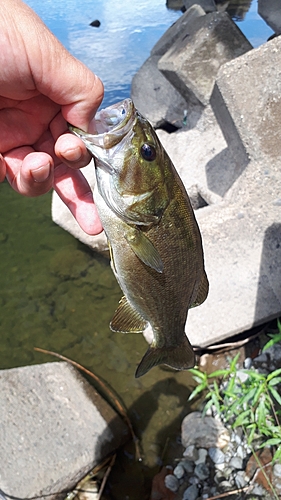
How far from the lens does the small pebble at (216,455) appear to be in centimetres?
331

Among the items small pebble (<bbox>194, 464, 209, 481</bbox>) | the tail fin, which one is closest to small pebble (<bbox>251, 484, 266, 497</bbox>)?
small pebble (<bbox>194, 464, 209, 481</bbox>)

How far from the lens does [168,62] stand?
572 cm

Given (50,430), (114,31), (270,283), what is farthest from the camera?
(114,31)

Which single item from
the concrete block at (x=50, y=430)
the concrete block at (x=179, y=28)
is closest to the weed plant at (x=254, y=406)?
the concrete block at (x=50, y=430)

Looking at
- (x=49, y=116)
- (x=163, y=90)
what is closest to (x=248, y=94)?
(x=49, y=116)

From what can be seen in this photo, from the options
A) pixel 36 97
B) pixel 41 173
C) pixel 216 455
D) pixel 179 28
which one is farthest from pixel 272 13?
pixel 216 455

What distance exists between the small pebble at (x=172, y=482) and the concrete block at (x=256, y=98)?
3068 mm

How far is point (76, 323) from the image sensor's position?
4.86 meters

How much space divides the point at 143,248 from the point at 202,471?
2.47 m

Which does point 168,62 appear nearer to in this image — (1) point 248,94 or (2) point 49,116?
(1) point 248,94

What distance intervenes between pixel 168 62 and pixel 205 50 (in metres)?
0.56

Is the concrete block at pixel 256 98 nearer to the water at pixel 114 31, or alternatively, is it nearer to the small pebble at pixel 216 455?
the small pebble at pixel 216 455

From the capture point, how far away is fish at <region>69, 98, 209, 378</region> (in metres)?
1.67

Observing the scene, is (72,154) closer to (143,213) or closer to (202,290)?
(143,213)
